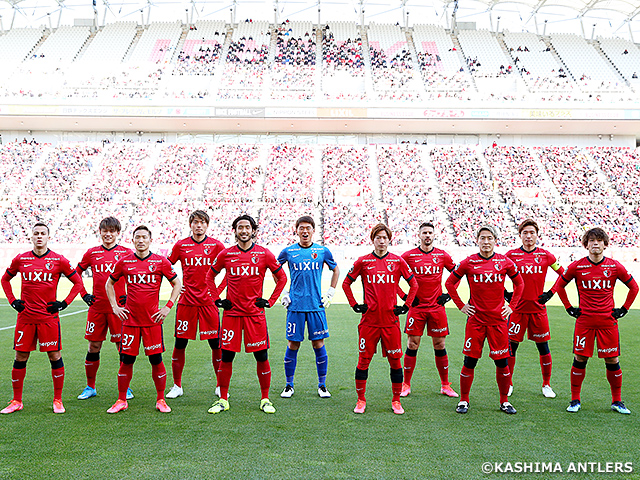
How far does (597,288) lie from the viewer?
20.6 ft

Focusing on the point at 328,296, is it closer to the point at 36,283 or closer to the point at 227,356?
the point at 227,356

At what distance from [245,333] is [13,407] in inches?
107

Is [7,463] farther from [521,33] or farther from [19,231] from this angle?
[521,33]

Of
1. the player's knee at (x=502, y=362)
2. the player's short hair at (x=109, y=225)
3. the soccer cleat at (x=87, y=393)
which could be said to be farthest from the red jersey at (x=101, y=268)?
the player's knee at (x=502, y=362)

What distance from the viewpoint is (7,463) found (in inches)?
179

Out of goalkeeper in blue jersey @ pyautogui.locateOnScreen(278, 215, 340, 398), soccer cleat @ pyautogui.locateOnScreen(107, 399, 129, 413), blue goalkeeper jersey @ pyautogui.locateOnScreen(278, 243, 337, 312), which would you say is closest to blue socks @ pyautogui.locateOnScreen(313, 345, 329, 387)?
goalkeeper in blue jersey @ pyautogui.locateOnScreen(278, 215, 340, 398)

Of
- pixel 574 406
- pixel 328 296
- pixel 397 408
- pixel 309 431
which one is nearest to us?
pixel 309 431

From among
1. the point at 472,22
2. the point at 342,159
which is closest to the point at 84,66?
the point at 342,159

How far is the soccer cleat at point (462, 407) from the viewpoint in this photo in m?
6.17

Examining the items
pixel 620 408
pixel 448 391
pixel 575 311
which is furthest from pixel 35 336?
pixel 620 408

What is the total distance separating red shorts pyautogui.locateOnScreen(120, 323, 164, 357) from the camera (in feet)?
20.1

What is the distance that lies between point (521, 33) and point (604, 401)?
1985 inches

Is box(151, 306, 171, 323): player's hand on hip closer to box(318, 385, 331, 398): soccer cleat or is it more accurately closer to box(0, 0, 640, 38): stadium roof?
box(318, 385, 331, 398): soccer cleat

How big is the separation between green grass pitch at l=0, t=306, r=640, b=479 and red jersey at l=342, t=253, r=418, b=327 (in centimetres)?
109
